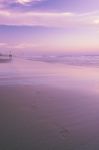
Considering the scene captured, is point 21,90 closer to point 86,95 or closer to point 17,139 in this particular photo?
point 86,95

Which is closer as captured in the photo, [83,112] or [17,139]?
[17,139]

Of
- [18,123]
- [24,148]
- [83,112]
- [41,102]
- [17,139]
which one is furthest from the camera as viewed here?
[41,102]

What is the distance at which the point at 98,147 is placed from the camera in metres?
4.96

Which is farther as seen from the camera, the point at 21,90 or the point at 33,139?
the point at 21,90

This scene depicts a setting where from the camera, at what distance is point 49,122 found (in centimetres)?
642

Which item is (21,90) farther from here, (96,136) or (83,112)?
(96,136)

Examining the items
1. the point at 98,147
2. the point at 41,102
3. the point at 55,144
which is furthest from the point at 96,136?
the point at 41,102

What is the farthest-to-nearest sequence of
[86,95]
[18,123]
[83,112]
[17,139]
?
[86,95] < [83,112] < [18,123] < [17,139]

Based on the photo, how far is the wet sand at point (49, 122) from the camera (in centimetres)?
514

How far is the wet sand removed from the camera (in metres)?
5.14

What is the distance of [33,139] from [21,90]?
5.83 m

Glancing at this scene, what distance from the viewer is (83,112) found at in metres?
7.30

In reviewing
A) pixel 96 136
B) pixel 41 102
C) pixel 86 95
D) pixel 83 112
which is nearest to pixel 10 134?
pixel 96 136

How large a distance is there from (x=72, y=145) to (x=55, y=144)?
0.32 m
